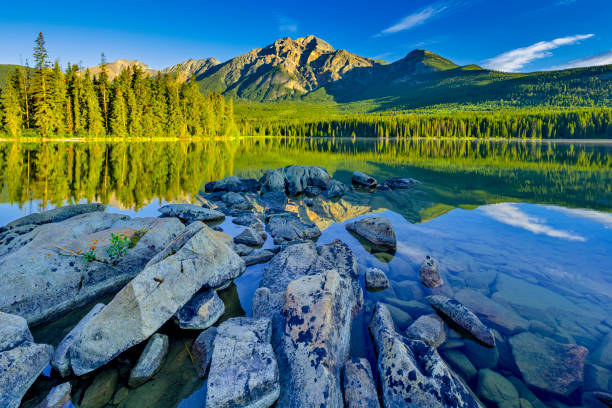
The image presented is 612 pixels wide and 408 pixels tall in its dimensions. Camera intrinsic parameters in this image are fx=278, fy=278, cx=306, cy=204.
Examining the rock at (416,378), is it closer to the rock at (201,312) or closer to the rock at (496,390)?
the rock at (496,390)

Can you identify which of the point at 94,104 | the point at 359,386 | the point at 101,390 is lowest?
the point at 101,390

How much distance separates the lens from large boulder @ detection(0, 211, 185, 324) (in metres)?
5.77

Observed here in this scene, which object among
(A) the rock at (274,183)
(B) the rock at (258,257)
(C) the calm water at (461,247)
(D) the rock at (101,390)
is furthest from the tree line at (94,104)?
(D) the rock at (101,390)

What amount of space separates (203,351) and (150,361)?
2.70 feet

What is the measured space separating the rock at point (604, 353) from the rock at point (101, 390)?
8.27 m

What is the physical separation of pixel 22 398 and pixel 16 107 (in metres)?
75.3

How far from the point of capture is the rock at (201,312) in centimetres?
555

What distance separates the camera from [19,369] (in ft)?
13.3

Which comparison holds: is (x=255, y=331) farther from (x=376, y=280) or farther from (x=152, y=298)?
(x=376, y=280)

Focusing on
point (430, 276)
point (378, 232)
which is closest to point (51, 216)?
point (378, 232)

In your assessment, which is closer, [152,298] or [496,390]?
[496,390]

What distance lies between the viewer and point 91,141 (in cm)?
6134

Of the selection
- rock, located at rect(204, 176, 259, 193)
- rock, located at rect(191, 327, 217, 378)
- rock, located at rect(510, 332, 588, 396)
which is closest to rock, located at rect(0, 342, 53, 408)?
rock, located at rect(191, 327, 217, 378)

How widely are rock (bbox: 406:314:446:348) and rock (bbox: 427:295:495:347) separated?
0.42 meters
